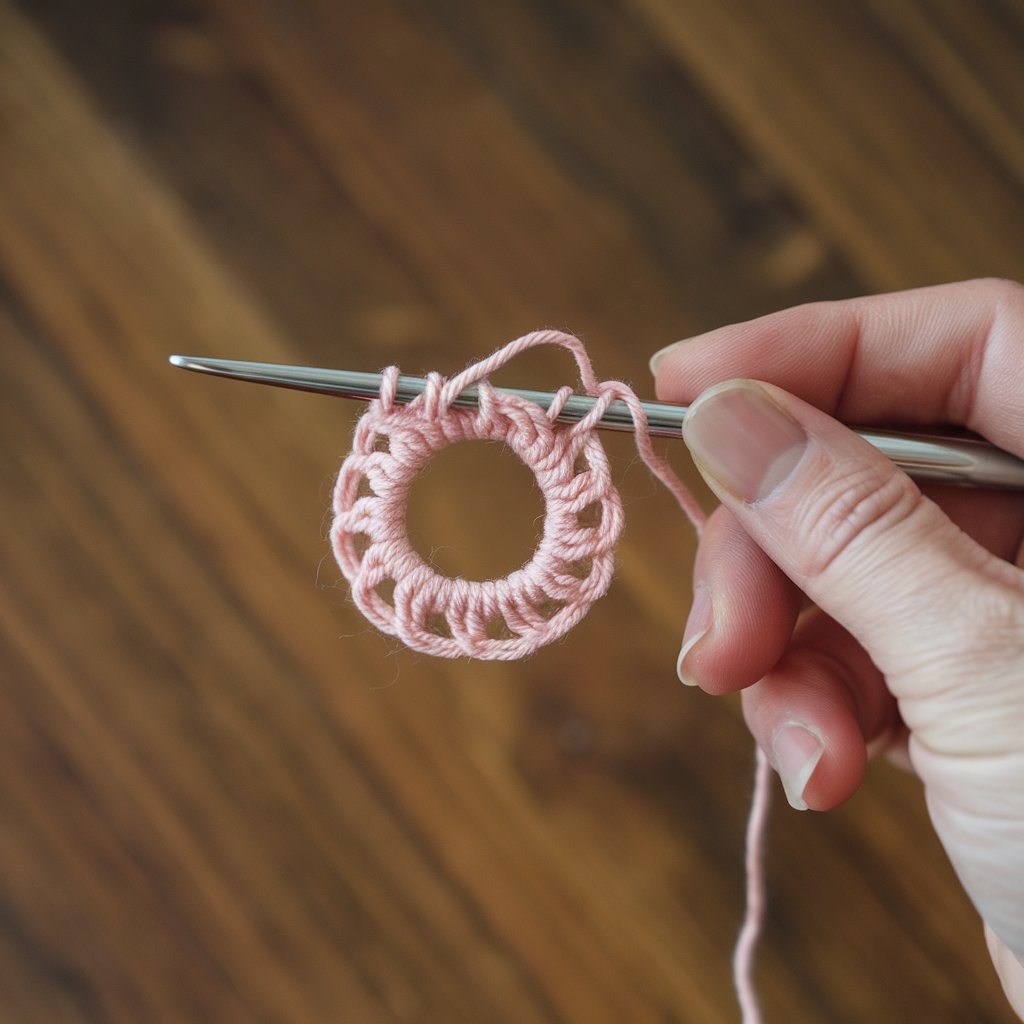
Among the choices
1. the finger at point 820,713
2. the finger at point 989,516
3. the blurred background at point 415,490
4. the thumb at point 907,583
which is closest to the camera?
the thumb at point 907,583

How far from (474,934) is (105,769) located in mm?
548

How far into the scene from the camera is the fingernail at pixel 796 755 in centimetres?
83

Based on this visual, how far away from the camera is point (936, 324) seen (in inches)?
36.2

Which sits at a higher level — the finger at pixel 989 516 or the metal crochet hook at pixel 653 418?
the metal crochet hook at pixel 653 418

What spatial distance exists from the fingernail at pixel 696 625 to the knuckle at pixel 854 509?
8.6 inches

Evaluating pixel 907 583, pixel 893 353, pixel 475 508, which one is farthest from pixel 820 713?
pixel 475 508

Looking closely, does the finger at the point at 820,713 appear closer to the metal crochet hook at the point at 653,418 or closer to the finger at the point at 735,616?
the finger at the point at 735,616

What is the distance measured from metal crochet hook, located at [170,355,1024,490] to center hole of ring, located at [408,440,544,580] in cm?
44

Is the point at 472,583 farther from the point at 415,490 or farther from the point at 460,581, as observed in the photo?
the point at 415,490

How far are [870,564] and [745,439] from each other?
13 centimetres

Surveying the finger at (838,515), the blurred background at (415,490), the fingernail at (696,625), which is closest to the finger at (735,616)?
the fingernail at (696,625)

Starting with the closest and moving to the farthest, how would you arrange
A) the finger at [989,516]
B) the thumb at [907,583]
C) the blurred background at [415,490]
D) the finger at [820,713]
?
the thumb at [907,583] → the finger at [820,713] → the finger at [989,516] → the blurred background at [415,490]

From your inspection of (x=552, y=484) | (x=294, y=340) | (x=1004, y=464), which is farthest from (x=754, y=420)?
(x=294, y=340)

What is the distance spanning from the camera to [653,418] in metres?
0.75
